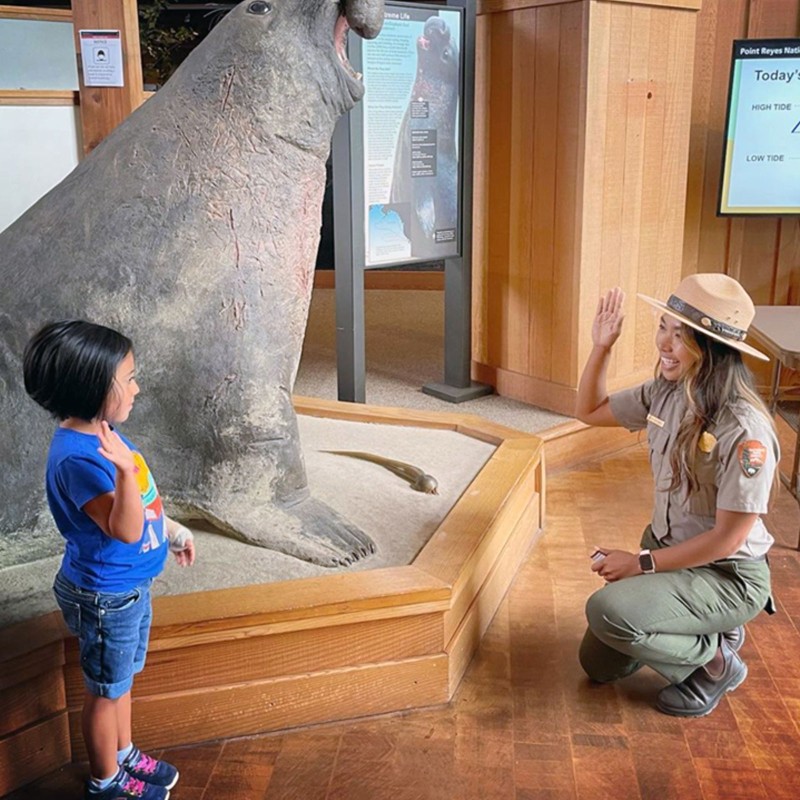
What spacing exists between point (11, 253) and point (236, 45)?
78 centimetres

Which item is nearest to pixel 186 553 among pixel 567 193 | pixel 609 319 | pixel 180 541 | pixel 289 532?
pixel 180 541

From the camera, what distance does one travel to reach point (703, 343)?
241 cm

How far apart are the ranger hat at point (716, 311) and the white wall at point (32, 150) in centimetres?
271

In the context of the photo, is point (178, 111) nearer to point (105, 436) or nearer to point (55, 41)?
point (105, 436)

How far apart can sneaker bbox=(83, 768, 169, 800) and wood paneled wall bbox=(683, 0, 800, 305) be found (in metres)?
3.91

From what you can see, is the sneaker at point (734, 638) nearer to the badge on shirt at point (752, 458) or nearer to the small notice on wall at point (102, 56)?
the badge on shirt at point (752, 458)

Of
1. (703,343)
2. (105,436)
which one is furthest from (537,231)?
(105,436)

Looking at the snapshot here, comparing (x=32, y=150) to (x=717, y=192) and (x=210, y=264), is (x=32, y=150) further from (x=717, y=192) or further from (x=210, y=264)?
(x=717, y=192)

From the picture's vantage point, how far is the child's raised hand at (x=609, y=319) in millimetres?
2578

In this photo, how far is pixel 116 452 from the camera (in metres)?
1.77

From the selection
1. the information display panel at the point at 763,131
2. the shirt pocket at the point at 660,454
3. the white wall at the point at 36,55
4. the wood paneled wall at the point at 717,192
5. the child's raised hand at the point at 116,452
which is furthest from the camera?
the white wall at the point at 36,55

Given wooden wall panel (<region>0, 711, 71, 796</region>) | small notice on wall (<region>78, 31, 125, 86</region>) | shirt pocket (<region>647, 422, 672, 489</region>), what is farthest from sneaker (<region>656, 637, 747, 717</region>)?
small notice on wall (<region>78, 31, 125, 86</region>)

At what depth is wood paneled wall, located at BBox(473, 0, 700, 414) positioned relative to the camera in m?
4.25

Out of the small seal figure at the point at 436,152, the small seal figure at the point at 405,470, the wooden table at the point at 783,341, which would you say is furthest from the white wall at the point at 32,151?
the wooden table at the point at 783,341
